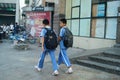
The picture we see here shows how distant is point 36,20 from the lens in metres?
20.8

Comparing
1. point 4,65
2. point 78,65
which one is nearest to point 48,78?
point 78,65

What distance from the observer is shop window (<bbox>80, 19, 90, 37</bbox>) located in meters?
15.7

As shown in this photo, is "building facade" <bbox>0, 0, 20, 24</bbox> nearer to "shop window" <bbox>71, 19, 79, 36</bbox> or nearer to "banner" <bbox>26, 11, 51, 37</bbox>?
"banner" <bbox>26, 11, 51, 37</bbox>

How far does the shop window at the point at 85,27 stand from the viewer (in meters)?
15.7

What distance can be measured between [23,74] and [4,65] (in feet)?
6.75

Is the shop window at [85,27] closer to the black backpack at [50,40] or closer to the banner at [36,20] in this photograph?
the banner at [36,20]

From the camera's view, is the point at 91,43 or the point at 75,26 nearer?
the point at 91,43

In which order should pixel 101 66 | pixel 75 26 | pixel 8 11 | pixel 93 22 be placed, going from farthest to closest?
pixel 8 11 → pixel 75 26 → pixel 93 22 → pixel 101 66

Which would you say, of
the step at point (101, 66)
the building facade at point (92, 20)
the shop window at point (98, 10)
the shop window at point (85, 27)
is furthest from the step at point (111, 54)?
the shop window at point (85, 27)

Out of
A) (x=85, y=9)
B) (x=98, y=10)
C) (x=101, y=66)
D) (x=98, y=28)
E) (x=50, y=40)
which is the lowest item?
(x=101, y=66)

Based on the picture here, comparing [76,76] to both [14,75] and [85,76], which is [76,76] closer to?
[85,76]

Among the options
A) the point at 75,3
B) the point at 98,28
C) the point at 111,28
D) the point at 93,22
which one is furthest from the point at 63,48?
the point at 75,3

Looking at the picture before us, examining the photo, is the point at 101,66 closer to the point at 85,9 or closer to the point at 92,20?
the point at 92,20

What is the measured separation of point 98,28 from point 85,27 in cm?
145
